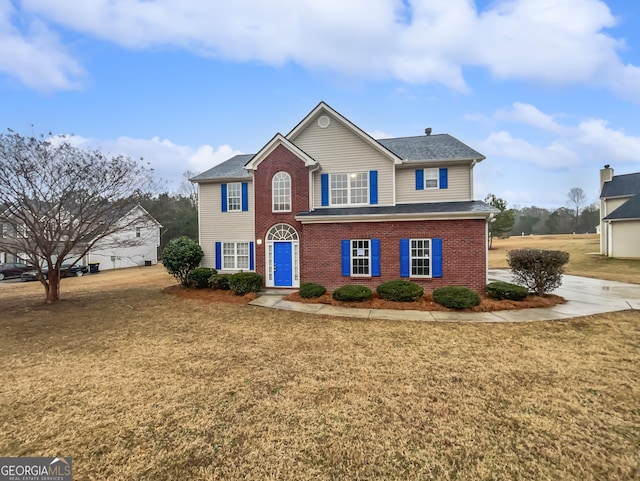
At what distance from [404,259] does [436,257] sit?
136cm

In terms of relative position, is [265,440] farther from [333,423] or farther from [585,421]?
[585,421]

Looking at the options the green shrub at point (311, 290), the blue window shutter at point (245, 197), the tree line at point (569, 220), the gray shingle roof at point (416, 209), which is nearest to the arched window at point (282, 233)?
the gray shingle roof at point (416, 209)

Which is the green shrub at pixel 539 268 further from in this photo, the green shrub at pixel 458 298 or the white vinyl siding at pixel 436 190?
the white vinyl siding at pixel 436 190

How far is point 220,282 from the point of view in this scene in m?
14.0

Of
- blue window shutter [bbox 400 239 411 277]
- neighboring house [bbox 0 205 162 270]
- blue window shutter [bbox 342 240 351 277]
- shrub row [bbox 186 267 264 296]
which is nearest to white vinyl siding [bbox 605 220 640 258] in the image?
blue window shutter [bbox 400 239 411 277]

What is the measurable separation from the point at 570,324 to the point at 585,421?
5.87m

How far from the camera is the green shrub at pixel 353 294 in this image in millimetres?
11336

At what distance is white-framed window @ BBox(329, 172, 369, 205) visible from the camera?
14.5 meters

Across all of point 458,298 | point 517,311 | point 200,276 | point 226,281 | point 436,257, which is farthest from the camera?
point 200,276

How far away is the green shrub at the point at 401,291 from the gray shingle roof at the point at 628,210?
27630 mm

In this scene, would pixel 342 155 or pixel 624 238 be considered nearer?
pixel 342 155

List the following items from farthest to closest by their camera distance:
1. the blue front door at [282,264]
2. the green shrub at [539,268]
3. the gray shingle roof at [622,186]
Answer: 1. the gray shingle roof at [622,186]
2. the blue front door at [282,264]
3. the green shrub at [539,268]

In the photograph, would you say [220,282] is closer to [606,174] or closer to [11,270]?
[11,270]

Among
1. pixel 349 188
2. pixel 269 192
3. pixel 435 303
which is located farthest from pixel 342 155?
pixel 435 303
